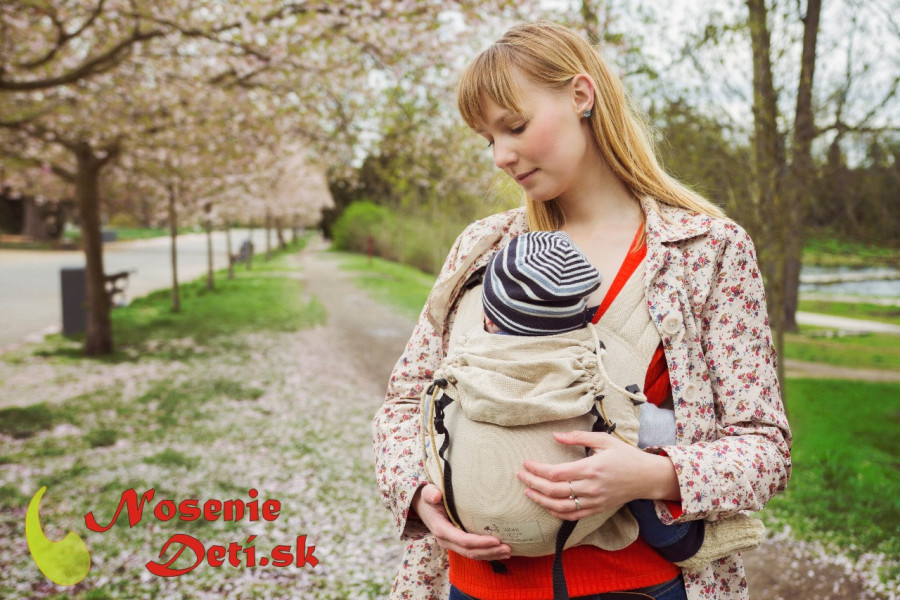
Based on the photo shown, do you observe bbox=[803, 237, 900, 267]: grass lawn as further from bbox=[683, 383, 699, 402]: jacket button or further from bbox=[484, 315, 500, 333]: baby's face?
bbox=[484, 315, 500, 333]: baby's face

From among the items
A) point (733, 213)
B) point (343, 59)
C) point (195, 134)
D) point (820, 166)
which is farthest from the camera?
point (195, 134)

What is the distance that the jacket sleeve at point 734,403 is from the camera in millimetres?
1284

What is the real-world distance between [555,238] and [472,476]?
48 cm

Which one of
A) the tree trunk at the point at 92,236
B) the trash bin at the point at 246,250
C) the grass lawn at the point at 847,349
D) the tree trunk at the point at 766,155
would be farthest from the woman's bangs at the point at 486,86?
the trash bin at the point at 246,250

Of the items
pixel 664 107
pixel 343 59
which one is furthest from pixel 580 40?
pixel 343 59

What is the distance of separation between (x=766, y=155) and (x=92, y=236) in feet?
31.3

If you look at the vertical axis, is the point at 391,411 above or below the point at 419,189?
below

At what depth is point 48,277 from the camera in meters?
22.9

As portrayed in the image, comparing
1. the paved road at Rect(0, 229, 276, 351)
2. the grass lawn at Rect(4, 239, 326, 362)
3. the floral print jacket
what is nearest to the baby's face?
the floral print jacket

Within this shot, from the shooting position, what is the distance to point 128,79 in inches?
313

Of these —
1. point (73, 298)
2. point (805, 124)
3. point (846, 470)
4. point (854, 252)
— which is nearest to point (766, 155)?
point (805, 124)

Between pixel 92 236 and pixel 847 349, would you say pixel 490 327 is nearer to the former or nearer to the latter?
pixel 92 236

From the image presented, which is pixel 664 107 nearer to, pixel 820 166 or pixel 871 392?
pixel 820 166

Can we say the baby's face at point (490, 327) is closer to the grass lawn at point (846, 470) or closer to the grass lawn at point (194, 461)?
the grass lawn at point (194, 461)
